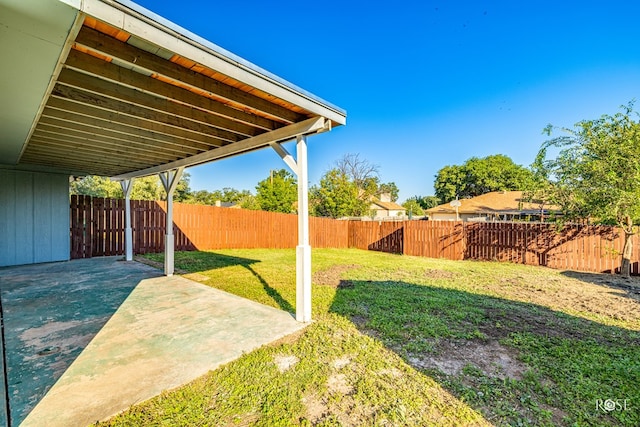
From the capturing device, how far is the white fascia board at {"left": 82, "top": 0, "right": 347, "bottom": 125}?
1625mm

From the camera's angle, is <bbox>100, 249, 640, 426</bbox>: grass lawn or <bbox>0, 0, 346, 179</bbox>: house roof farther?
<bbox>100, 249, 640, 426</bbox>: grass lawn

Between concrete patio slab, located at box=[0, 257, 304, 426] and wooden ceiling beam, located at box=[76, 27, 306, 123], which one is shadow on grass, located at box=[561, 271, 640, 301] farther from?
wooden ceiling beam, located at box=[76, 27, 306, 123]

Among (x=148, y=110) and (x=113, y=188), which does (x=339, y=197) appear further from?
(x=148, y=110)

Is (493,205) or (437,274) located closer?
(437,274)

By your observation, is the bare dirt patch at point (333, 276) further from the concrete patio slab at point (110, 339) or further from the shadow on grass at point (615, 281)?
the shadow on grass at point (615, 281)

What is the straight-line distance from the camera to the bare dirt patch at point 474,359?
7.76 ft

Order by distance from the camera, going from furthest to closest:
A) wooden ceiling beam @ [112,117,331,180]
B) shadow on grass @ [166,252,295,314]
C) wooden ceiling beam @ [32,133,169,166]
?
shadow on grass @ [166,252,295,314] → wooden ceiling beam @ [32,133,169,166] → wooden ceiling beam @ [112,117,331,180]

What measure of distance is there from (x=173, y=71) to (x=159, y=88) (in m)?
0.47

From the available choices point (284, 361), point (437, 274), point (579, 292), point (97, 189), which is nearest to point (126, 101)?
point (284, 361)

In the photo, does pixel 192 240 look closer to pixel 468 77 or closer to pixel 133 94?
pixel 133 94

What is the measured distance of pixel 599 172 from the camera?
634 centimetres

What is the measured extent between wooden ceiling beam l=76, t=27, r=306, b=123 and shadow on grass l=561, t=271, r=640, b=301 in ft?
21.2

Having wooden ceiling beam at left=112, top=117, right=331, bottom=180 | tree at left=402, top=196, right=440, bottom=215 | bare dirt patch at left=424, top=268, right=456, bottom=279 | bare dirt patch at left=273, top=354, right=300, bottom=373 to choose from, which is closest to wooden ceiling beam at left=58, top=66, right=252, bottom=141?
wooden ceiling beam at left=112, top=117, right=331, bottom=180

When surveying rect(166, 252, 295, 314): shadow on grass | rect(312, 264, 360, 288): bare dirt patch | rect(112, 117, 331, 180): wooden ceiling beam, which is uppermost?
rect(112, 117, 331, 180): wooden ceiling beam
